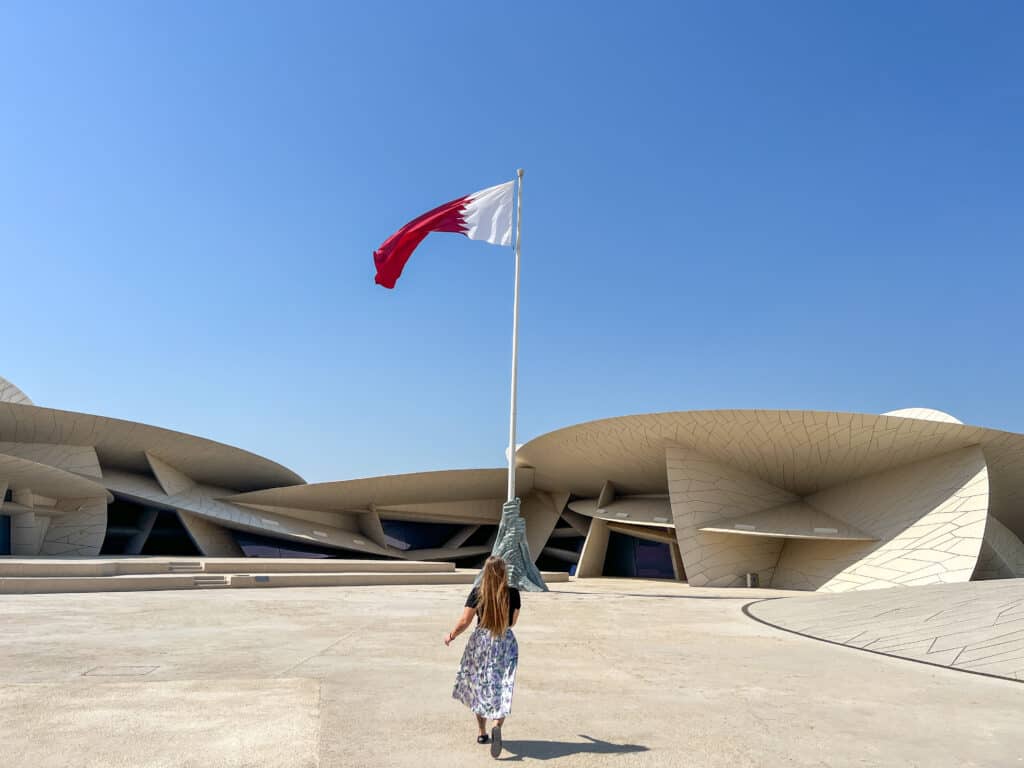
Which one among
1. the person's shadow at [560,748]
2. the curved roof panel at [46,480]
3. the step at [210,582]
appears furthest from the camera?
the curved roof panel at [46,480]

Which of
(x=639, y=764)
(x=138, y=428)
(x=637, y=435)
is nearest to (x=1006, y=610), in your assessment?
(x=639, y=764)

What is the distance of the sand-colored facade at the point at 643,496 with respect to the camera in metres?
20.2

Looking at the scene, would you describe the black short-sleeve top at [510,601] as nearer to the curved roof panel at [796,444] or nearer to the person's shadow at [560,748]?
the person's shadow at [560,748]

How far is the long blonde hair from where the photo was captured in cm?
425

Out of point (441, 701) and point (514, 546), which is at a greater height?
point (514, 546)

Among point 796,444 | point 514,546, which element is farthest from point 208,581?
point 796,444

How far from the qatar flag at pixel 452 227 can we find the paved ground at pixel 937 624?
1064cm

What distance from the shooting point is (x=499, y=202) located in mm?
17672

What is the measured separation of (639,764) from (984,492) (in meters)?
19.2

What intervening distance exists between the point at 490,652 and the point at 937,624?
22.3 feet

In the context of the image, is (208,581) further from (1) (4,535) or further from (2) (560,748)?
(2) (560,748)

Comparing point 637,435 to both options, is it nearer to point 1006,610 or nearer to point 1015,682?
point 1006,610

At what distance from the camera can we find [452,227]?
55.7ft

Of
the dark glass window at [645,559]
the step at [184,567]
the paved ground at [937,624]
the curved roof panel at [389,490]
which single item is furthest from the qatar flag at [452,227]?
the dark glass window at [645,559]
